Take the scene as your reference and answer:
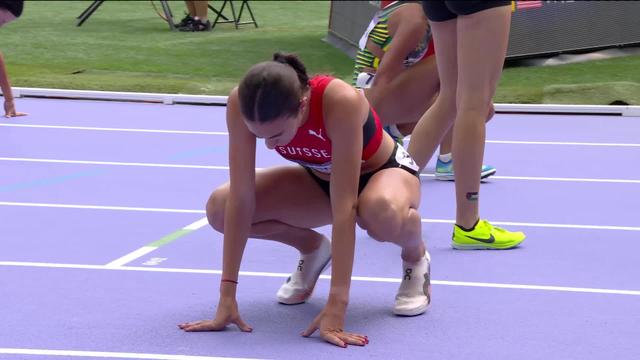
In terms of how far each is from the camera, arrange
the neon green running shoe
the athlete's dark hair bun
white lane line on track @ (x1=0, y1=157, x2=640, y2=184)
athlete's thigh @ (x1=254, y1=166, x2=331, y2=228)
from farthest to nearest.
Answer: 1. white lane line on track @ (x1=0, y1=157, x2=640, y2=184)
2. the neon green running shoe
3. athlete's thigh @ (x1=254, y1=166, x2=331, y2=228)
4. the athlete's dark hair bun

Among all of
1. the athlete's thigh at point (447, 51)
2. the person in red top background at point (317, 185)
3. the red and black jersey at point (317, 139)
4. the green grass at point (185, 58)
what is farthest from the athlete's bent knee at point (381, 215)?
the green grass at point (185, 58)

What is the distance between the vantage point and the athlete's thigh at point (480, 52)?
4.55m

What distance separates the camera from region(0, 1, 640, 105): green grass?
9.66 metres

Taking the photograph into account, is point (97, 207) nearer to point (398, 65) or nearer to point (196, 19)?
point (398, 65)

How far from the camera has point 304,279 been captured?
4039mm

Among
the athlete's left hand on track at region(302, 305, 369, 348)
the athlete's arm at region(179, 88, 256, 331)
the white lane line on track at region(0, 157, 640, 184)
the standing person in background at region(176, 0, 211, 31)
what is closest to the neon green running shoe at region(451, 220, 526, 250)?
the athlete's left hand on track at region(302, 305, 369, 348)

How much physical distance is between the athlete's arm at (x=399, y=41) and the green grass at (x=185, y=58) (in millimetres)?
3389

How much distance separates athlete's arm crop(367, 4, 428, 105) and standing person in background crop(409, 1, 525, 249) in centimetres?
76

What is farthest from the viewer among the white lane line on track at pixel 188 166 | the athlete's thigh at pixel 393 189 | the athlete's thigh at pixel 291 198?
the white lane line on track at pixel 188 166

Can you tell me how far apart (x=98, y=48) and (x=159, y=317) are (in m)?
9.16

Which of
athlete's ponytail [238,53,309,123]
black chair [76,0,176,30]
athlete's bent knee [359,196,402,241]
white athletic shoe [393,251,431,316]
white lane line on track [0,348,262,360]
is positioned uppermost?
athlete's ponytail [238,53,309,123]

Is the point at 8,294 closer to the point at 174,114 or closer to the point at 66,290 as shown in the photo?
the point at 66,290

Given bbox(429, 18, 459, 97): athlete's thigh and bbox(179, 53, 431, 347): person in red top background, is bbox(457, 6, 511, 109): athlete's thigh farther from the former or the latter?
bbox(179, 53, 431, 347): person in red top background

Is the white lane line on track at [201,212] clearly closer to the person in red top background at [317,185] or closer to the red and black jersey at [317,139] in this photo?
the person in red top background at [317,185]
